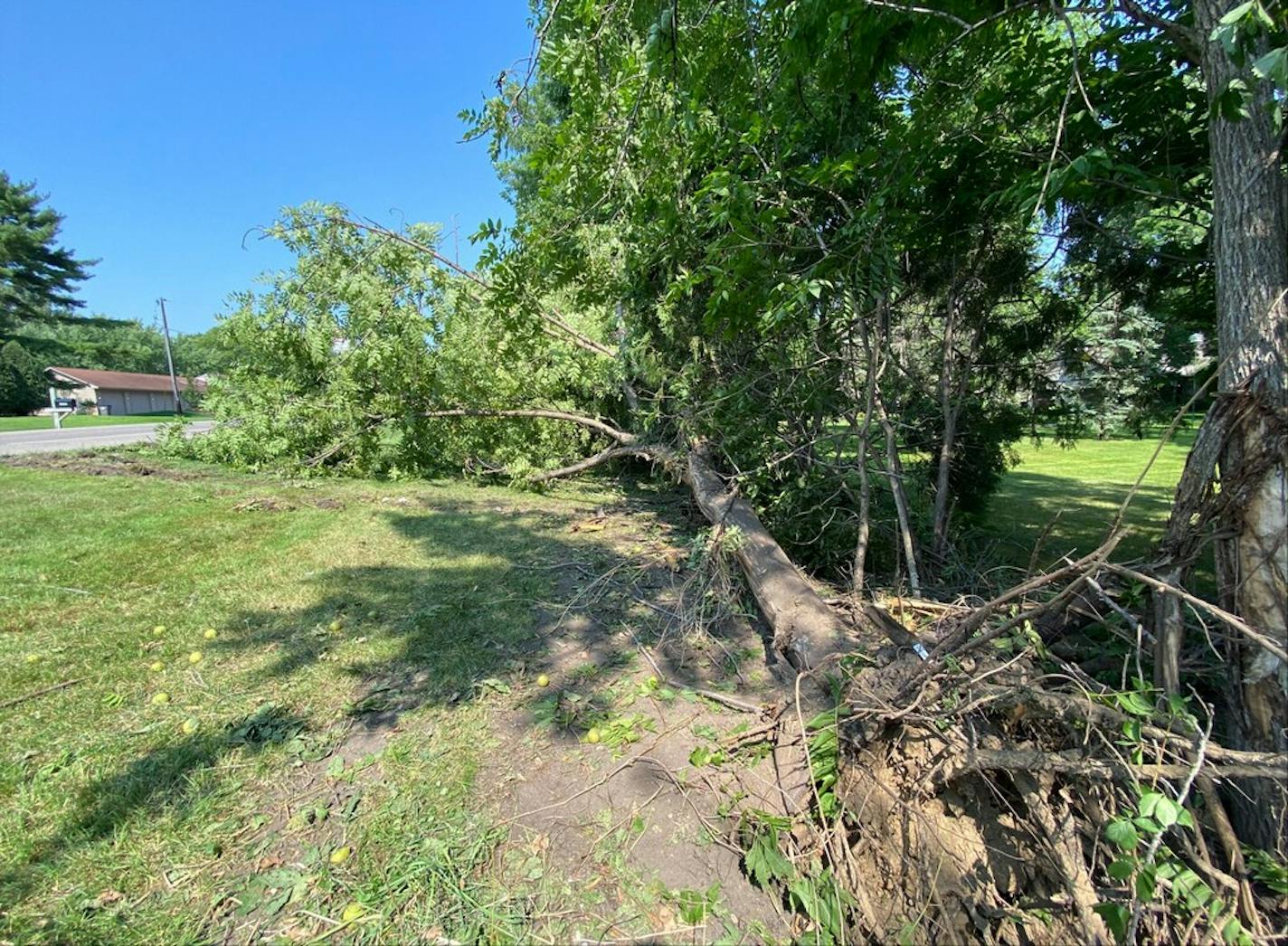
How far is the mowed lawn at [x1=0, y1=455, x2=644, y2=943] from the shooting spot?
6.05 feet

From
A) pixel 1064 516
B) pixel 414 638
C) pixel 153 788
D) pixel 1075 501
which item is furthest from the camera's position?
pixel 1075 501

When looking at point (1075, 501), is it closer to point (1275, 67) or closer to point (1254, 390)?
point (1254, 390)

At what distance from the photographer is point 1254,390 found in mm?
1778

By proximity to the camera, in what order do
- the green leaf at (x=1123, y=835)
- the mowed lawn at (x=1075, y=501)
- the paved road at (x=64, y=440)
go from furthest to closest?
the paved road at (x=64, y=440), the mowed lawn at (x=1075, y=501), the green leaf at (x=1123, y=835)

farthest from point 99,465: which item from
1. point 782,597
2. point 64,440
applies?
point 782,597

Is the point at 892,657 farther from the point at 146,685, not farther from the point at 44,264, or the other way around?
the point at 44,264

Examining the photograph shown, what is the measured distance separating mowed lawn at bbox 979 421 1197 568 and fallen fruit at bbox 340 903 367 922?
3.08m

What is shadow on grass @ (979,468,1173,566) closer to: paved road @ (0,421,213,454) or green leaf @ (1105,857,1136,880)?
green leaf @ (1105,857,1136,880)

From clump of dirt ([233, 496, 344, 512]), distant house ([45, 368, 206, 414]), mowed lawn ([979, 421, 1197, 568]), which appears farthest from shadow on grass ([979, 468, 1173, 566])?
distant house ([45, 368, 206, 414])

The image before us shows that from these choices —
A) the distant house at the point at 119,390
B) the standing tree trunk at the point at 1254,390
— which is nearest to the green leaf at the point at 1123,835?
the standing tree trunk at the point at 1254,390

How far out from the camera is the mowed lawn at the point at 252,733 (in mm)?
1845

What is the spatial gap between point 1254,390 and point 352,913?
3348 millimetres

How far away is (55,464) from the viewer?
1004cm

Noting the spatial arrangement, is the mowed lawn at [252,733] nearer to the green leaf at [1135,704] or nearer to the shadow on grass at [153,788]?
the shadow on grass at [153,788]
